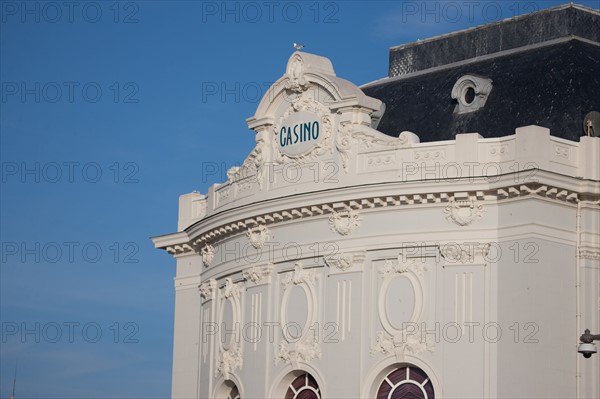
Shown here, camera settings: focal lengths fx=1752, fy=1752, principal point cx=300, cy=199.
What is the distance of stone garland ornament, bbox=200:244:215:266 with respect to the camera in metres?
52.2

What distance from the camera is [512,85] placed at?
48.9 metres

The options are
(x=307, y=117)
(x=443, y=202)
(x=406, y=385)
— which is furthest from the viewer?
(x=307, y=117)

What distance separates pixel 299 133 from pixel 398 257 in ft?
16.8

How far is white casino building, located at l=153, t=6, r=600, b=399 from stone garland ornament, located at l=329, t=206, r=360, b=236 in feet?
0.13

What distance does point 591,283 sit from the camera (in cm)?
4491

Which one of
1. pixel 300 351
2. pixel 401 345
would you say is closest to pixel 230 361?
Answer: pixel 300 351

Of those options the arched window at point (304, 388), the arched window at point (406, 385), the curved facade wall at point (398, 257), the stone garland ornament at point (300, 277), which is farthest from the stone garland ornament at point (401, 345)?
the stone garland ornament at point (300, 277)

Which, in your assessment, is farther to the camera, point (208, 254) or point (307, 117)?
point (208, 254)

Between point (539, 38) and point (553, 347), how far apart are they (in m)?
11.4

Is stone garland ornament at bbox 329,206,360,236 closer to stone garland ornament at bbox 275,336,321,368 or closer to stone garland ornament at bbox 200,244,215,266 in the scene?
stone garland ornament at bbox 275,336,321,368

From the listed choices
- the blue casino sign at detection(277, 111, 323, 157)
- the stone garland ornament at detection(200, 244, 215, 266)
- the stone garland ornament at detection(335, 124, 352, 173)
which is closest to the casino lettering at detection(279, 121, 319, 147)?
the blue casino sign at detection(277, 111, 323, 157)

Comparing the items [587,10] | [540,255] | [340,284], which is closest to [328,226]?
[340,284]

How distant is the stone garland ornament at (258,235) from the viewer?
4925 cm

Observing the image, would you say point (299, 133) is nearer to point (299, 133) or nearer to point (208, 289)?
point (299, 133)
